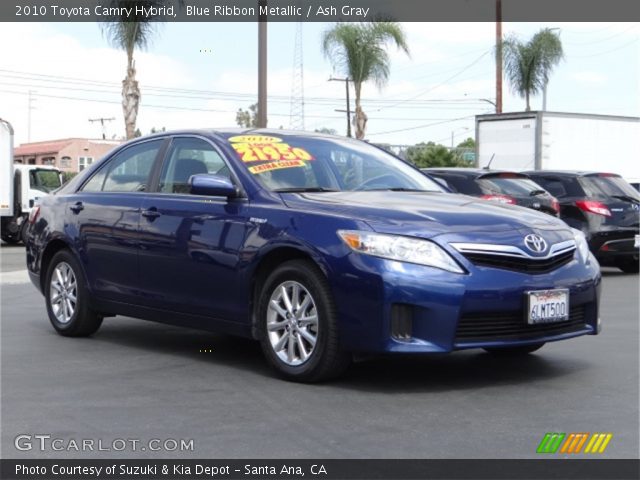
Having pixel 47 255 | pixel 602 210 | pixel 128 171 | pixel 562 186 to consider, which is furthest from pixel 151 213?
pixel 562 186

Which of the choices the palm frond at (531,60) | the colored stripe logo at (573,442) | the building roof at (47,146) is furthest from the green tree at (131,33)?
the building roof at (47,146)

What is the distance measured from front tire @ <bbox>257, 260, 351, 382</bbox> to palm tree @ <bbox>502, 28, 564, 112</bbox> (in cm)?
3419

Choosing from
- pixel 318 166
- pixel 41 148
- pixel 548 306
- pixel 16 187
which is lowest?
pixel 548 306

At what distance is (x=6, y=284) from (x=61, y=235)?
562cm

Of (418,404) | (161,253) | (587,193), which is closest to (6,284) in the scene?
(161,253)

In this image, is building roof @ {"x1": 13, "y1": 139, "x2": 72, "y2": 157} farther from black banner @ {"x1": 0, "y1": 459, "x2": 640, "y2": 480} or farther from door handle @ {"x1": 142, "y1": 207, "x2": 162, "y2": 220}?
black banner @ {"x1": 0, "y1": 459, "x2": 640, "y2": 480}

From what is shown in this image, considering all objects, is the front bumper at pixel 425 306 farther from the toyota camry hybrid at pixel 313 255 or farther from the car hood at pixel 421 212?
the car hood at pixel 421 212

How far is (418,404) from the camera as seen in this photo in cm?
614

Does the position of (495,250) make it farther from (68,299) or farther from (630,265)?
(630,265)

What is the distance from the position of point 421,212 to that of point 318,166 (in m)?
1.09

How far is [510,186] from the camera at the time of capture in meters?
15.1

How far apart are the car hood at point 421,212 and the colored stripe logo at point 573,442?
1.50m

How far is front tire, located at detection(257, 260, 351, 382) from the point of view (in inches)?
256

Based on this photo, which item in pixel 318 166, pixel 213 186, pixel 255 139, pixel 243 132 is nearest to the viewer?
pixel 213 186
